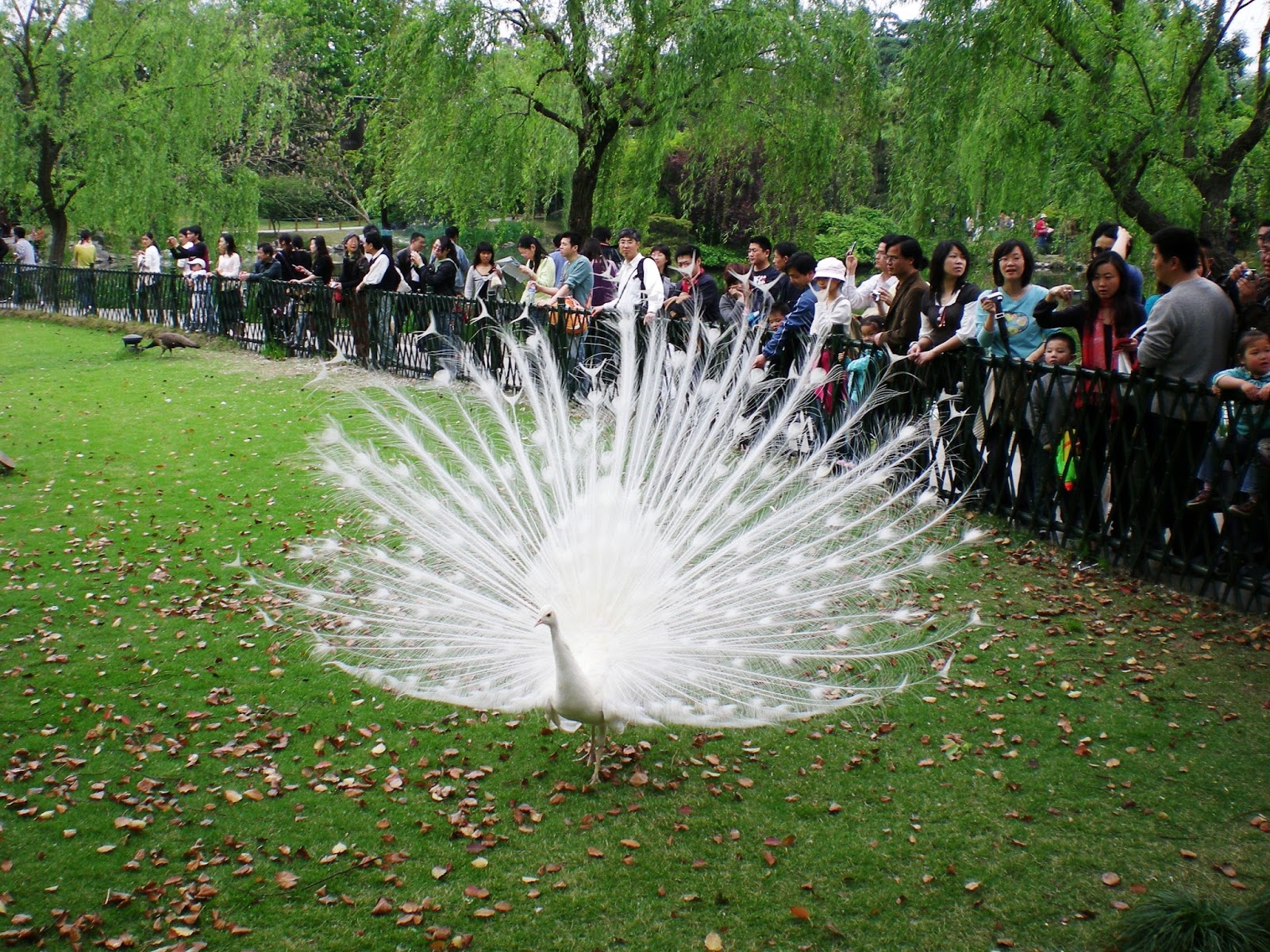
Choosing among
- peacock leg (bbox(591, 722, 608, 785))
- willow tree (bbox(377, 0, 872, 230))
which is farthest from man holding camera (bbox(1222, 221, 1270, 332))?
willow tree (bbox(377, 0, 872, 230))

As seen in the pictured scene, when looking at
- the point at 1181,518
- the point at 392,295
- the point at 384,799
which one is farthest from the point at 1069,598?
the point at 392,295

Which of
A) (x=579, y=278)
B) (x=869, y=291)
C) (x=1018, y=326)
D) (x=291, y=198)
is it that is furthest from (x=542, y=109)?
(x=291, y=198)

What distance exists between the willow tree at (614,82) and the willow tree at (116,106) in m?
9.75

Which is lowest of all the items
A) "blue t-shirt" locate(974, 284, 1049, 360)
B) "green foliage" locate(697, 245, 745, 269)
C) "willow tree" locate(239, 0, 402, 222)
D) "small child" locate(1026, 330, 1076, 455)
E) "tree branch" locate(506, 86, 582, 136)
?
"small child" locate(1026, 330, 1076, 455)

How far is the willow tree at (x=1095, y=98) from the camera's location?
12.4m

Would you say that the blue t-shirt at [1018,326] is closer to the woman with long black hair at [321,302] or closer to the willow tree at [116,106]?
the woman with long black hair at [321,302]

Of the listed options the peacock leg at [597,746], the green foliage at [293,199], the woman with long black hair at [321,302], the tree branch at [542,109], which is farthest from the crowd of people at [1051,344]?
the green foliage at [293,199]

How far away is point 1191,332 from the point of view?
673cm

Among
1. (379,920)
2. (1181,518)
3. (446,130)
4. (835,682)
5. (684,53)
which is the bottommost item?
(379,920)

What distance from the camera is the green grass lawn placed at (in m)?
4.05

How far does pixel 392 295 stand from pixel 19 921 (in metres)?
12.3

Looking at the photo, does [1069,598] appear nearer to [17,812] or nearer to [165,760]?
[165,760]

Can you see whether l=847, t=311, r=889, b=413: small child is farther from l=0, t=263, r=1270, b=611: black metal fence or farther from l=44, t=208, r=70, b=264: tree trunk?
l=44, t=208, r=70, b=264: tree trunk

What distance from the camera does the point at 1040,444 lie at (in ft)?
25.0
